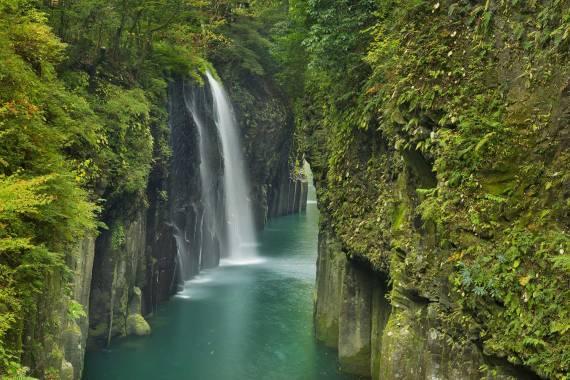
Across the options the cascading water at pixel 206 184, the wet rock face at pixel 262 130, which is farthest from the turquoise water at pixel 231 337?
the wet rock face at pixel 262 130

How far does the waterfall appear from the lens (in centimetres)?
3144

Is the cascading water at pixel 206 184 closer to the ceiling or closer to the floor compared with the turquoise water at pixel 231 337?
closer to the ceiling

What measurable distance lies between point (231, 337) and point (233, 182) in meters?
16.9

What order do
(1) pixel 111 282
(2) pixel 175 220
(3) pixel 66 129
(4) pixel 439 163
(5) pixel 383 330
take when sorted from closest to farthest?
(4) pixel 439 163, (3) pixel 66 129, (5) pixel 383 330, (1) pixel 111 282, (2) pixel 175 220

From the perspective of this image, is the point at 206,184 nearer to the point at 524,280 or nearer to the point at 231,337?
the point at 231,337

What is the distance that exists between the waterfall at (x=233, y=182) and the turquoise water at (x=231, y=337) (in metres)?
5.33

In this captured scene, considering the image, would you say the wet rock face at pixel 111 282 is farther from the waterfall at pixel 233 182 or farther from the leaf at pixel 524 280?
the waterfall at pixel 233 182

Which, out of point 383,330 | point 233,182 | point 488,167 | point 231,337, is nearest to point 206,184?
point 233,182

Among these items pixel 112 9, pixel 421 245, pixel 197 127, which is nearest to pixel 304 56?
pixel 197 127

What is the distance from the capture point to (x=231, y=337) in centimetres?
1950

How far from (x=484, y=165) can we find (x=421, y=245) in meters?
2.26

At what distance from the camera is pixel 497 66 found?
332 inches

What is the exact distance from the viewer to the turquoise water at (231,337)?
1623cm

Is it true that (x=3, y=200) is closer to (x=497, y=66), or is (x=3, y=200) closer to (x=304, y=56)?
(x=497, y=66)
